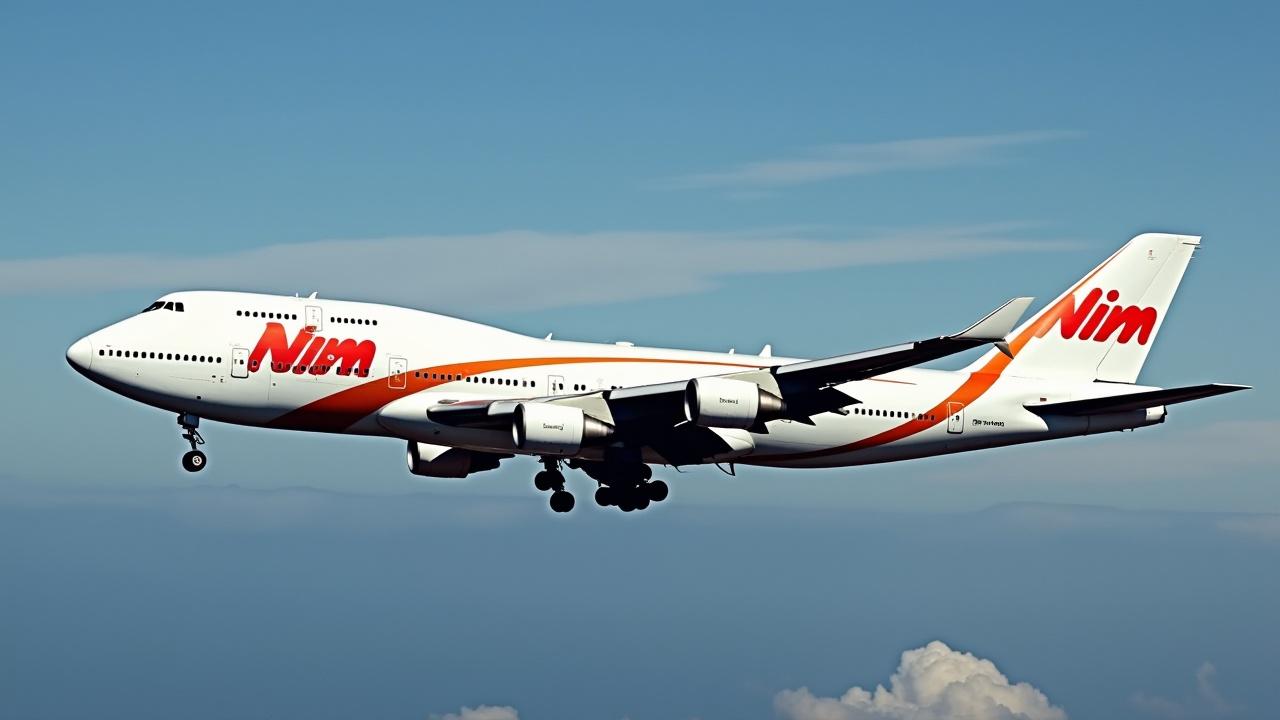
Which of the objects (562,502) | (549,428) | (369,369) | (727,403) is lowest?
(562,502)

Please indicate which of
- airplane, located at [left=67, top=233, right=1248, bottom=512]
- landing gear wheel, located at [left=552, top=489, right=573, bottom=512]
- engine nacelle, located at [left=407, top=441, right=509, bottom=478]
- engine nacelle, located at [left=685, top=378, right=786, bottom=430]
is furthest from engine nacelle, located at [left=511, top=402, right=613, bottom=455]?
landing gear wheel, located at [left=552, top=489, right=573, bottom=512]

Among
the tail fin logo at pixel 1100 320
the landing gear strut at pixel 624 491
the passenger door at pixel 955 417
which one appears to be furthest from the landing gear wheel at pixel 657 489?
the tail fin logo at pixel 1100 320

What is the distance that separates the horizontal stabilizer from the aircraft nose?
95.4ft

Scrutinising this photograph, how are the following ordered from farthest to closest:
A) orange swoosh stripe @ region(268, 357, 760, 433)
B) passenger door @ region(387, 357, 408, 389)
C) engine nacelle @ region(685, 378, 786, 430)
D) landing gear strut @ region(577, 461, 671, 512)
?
landing gear strut @ region(577, 461, 671, 512) → passenger door @ region(387, 357, 408, 389) → orange swoosh stripe @ region(268, 357, 760, 433) → engine nacelle @ region(685, 378, 786, 430)

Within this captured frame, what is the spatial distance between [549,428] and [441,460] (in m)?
7.13

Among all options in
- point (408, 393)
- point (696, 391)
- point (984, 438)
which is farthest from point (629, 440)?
point (984, 438)

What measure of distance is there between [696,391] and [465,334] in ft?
24.5

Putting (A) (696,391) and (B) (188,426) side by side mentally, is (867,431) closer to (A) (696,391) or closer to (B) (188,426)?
(A) (696,391)

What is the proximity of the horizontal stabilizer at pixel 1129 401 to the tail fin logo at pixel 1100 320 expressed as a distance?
10.1 feet

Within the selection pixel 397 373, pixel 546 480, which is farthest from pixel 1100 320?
pixel 397 373

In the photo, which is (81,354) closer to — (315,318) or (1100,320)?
(315,318)

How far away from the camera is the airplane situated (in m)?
44.6

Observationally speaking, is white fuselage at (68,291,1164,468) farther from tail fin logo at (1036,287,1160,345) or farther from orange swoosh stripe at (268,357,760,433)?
tail fin logo at (1036,287,1160,345)

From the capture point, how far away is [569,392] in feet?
157
